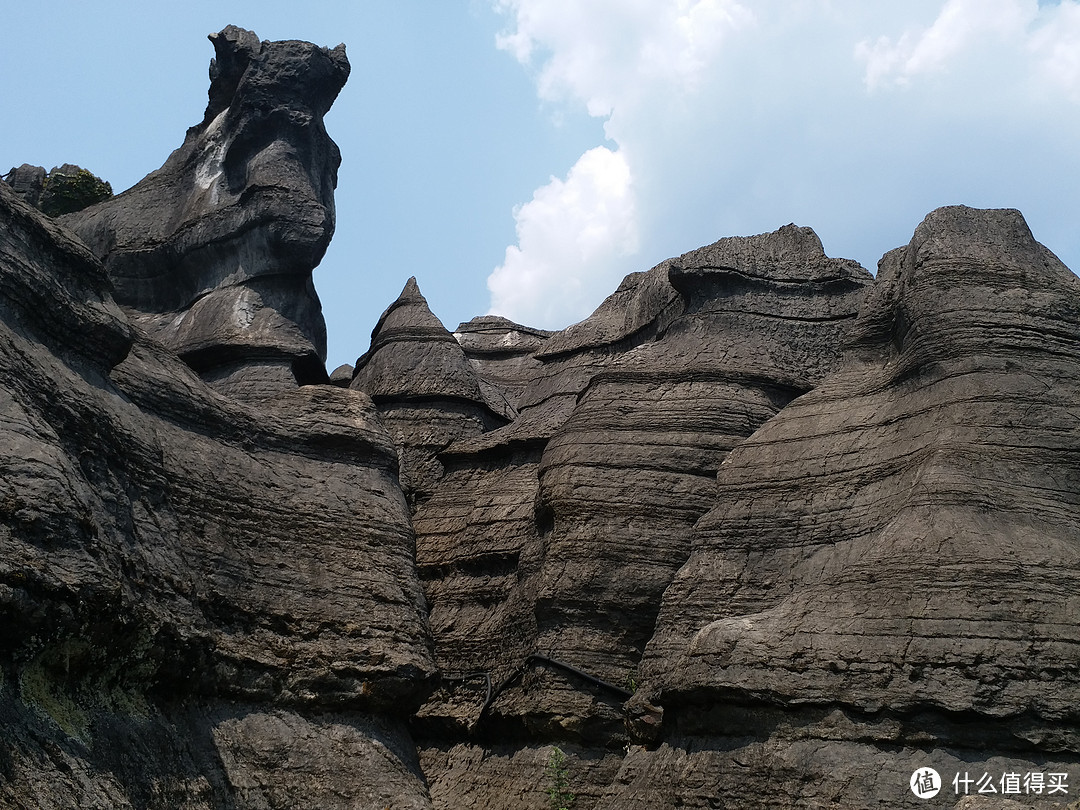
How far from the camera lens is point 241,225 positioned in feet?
70.6

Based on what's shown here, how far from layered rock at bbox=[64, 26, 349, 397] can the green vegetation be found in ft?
7.83

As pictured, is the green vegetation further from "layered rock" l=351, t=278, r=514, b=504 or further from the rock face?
the rock face

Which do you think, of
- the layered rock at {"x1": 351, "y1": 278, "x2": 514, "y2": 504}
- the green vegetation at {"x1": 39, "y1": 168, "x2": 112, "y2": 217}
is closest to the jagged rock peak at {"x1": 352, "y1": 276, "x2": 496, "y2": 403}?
the layered rock at {"x1": 351, "y1": 278, "x2": 514, "y2": 504}

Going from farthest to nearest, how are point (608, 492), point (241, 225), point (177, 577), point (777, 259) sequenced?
1. point (241, 225)
2. point (777, 259)
3. point (608, 492)
4. point (177, 577)

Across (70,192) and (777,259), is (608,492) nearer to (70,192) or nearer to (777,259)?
(777,259)

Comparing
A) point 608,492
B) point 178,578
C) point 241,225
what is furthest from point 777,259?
point 178,578

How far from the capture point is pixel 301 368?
2055 cm

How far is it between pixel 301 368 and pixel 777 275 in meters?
7.99

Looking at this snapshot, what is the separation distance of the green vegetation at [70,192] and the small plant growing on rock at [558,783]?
17892mm

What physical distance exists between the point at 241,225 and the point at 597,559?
10359 mm

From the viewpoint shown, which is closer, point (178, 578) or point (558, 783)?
point (178, 578)

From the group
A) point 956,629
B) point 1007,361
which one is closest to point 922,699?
point 956,629

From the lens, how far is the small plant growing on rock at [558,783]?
1333cm

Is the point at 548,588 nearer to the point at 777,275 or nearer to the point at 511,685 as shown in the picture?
the point at 511,685
